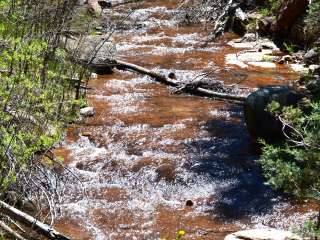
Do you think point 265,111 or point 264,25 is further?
point 264,25

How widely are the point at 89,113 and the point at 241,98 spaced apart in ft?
7.99

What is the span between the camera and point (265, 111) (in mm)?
7020

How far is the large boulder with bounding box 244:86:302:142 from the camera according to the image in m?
6.96

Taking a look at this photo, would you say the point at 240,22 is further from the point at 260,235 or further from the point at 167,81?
the point at 260,235

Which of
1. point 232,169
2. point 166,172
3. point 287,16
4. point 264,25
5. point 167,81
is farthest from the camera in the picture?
point 264,25

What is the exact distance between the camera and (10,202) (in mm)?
5078

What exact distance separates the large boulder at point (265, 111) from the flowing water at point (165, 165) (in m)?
0.34

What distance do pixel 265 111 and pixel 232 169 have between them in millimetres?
858

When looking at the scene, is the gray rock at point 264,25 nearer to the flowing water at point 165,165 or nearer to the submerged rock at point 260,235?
the flowing water at point 165,165

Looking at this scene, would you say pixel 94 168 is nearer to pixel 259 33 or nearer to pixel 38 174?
pixel 38 174

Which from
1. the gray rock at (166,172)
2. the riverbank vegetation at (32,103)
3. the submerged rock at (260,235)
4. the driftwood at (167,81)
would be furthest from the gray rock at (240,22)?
the submerged rock at (260,235)

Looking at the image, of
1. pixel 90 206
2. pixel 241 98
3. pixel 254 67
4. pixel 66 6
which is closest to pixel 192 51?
pixel 254 67

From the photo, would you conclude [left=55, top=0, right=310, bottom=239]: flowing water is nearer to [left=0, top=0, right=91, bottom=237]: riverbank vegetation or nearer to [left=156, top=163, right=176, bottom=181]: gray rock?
[left=156, top=163, right=176, bottom=181]: gray rock

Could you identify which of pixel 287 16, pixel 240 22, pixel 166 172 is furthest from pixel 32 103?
pixel 240 22
